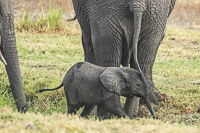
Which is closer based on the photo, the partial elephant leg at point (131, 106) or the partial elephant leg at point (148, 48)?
the partial elephant leg at point (148, 48)

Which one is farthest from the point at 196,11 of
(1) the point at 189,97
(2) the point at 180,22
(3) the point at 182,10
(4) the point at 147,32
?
(4) the point at 147,32

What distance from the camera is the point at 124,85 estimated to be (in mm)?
4262

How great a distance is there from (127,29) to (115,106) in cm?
92

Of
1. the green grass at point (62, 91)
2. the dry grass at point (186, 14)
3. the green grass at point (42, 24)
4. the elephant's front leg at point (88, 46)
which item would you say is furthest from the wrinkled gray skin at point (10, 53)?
the dry grass at point (186, 14)

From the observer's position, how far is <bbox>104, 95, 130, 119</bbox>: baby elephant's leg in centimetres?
408

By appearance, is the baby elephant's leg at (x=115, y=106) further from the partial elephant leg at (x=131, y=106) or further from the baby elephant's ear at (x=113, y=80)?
the partial elephant leg at (x=131, y=106)

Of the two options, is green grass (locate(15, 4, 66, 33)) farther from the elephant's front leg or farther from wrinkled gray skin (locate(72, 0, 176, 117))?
wrinkled gray skin (locate(72, 0, 176, 117))

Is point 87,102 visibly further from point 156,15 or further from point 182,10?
point 182,10

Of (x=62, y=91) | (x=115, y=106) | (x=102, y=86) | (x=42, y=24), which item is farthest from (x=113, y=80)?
(x=42, y=24)

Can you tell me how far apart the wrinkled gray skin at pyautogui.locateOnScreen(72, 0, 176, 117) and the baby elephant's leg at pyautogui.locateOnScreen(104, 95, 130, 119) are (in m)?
0.48

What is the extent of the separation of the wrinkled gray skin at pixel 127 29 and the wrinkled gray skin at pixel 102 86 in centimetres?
25

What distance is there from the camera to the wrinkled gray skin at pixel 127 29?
4.53 m

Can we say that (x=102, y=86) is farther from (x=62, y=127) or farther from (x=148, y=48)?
(x=62, y=127)

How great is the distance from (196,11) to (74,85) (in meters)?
14.4
